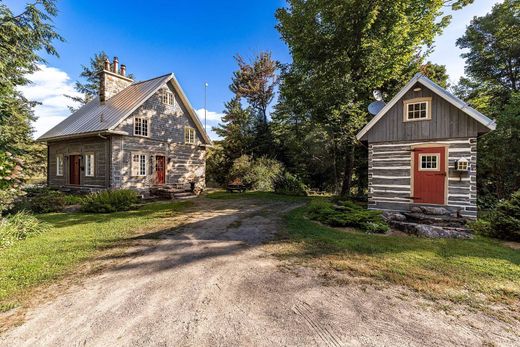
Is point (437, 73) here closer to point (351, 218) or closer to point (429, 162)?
point (429, 162)

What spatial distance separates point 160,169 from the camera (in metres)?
17.0

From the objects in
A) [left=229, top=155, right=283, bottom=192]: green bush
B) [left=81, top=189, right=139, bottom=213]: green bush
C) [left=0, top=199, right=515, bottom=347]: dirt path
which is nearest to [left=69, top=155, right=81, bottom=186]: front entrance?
[left=81, top=189, right=139, bottom=213]: green bush

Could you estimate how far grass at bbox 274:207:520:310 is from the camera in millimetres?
3883

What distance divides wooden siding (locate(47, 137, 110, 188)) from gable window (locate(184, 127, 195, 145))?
18.6 feet

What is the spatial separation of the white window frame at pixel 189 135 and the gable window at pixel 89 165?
20.3 feet

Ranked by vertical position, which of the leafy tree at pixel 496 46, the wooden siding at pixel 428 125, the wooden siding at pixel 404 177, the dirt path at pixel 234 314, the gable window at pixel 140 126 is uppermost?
the leafy tree at pixel 496 46

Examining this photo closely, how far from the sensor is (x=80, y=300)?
3.55 meters

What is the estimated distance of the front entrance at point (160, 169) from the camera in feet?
55.0

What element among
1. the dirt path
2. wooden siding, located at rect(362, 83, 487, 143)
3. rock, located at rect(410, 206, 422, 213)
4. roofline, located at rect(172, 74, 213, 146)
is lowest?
the dirt path

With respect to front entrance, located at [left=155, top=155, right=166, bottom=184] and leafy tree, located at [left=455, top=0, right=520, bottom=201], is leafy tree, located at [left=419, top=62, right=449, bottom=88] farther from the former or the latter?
front entrance, located at [left=155, top=155, right=166, bottom=184]

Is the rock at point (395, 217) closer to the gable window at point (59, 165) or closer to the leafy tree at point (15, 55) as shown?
the leafy tree at point (15, 55)

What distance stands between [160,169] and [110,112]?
4811 mm

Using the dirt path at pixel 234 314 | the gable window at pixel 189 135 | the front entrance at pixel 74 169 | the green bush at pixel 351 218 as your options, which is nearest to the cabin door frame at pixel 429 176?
the green bush at pixel 351 218

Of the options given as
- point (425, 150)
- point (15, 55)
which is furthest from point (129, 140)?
point (425, 150)
